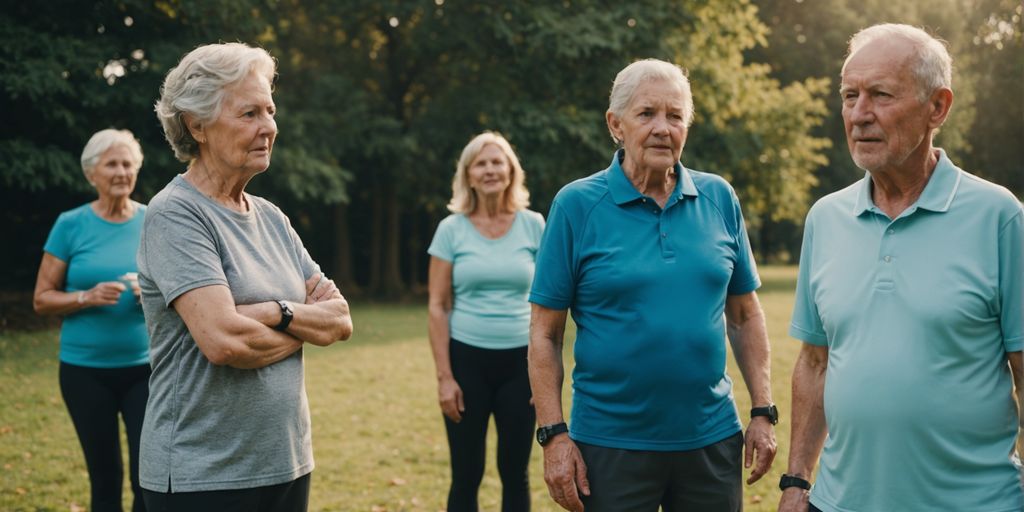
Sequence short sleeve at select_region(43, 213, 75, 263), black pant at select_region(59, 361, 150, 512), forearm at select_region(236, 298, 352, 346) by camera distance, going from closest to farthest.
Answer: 1. forearm at select_region(236, 298, 352, 346)
2. black pant at select_region(59, 361, 150, 512)
3. short sleeve at select_region(43, 213, 75, 263)

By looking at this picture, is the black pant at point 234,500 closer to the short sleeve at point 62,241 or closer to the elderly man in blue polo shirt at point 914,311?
the elderly man in blue polo shirt at point 914,311

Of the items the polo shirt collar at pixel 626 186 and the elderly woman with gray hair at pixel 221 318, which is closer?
the elderly woman with gray hair at pixel 221 318

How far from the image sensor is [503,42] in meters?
22.6

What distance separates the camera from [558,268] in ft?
10.7

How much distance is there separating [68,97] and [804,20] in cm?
3000

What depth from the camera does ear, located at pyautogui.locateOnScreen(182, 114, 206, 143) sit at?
2.93 metres

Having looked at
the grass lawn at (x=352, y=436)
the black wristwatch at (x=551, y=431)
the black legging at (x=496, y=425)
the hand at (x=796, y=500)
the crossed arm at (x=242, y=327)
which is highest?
the crossed arm at (x=242, y=327)

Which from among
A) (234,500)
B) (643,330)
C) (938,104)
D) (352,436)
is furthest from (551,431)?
(352,436)

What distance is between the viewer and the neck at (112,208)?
5.06 meters

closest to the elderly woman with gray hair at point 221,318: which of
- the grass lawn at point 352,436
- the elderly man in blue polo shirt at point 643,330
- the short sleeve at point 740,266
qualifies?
the elderly man in blue polo shirt at point 643,330

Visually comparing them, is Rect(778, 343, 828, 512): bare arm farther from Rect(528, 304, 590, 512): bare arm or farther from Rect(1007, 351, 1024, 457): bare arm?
Rect(528, 304, 590, 512): bare arm

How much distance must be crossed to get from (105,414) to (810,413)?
3.69 m

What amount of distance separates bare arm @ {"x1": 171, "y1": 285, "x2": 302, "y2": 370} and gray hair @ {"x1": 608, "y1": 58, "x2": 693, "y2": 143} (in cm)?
152

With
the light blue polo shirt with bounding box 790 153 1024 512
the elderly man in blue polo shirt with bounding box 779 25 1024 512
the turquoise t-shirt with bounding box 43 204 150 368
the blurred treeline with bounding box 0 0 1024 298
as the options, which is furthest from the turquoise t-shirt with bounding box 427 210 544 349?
the blurred treeline with bounding box 0 0 1024 298
